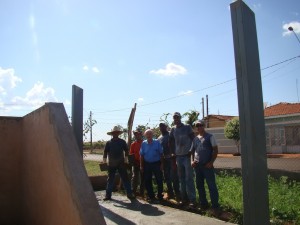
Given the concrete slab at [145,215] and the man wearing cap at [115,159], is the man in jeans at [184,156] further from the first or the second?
the man wearing cap at [115,159]

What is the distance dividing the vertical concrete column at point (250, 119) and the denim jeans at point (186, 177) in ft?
12.9

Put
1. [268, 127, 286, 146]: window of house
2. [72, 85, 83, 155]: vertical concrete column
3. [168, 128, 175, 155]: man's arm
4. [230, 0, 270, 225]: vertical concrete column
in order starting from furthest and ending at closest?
[268, 127, 286, 146]: window of house
[168, 128, 175, 155]: man's arm
[72, 85, 83, 155]: vertical concrete column
[230, 0, 270, 225]: vertical concrete column

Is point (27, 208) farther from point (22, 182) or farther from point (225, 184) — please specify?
point (225, 184)

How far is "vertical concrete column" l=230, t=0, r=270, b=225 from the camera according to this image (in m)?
2.64

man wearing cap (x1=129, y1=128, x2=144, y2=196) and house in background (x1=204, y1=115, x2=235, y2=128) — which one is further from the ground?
house in background (x1=204, y1=115, x2=235, y2=128)

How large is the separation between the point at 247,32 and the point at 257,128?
785 millimetres

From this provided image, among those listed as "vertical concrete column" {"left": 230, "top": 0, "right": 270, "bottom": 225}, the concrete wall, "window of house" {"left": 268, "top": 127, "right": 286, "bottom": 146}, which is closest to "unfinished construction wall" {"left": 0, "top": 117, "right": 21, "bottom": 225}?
the concrete wall

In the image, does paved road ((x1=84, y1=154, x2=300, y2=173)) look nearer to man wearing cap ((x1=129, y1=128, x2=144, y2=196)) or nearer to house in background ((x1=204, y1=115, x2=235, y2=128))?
man wearing cap ((x1=129, y1=128, x2=144, y2=196))

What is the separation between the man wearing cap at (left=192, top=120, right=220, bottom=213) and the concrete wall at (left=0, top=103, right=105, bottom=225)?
286cm

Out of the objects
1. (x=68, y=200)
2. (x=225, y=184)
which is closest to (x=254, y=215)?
(x=68, y=200)

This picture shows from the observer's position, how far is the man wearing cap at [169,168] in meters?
7.41

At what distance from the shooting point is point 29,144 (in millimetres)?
5086

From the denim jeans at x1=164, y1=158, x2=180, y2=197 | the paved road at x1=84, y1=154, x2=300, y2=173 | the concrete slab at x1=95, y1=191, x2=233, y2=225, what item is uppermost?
the denim jeans at x1=164, y1=158, x2=180, y2=197

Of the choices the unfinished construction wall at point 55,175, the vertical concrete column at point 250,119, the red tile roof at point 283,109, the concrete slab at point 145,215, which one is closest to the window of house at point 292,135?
the red tile roof at point 283,109
